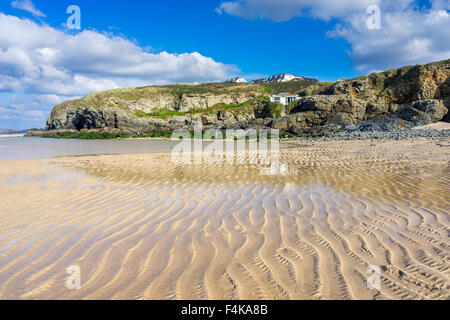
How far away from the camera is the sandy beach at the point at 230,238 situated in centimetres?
246

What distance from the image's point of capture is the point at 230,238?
11.8 feet

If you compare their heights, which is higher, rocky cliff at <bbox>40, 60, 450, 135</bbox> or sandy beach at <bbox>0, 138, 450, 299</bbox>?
rocky cliff at <bbox>40, 60, 450, 135</bbox>

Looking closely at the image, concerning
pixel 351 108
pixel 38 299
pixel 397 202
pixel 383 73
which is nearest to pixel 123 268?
pixel 38 299

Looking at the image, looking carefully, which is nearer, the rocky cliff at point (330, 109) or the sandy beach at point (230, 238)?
the sandy beach at point (230, 238)

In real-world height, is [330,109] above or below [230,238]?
above

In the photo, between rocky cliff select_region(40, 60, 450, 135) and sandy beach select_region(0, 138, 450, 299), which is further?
rocky cliff select_region(40, 60, 450, 135)

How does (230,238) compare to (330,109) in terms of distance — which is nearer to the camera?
(230,238)

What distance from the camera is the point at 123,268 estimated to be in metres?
2.86

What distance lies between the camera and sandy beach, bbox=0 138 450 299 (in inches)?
97.0

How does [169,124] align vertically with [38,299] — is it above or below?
above

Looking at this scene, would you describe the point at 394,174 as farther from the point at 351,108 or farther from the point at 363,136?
the point at 351,108

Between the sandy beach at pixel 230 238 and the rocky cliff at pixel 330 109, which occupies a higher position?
the rocky cliff at pixel 330 109

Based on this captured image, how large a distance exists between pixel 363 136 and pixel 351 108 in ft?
35.2
